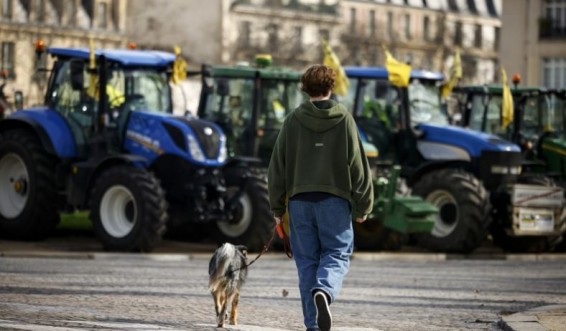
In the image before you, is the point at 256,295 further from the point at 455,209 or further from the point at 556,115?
the point at 556,115

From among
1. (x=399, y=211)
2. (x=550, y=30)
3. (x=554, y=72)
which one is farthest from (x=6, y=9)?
(x=399, y=211)

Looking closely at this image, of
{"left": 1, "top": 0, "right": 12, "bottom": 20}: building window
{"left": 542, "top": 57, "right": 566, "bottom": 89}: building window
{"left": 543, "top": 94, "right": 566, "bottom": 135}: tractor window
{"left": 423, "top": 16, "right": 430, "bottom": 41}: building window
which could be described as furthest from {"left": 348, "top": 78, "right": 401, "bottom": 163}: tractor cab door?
{"left": 423, "top": 16, "right": 430, "bottom": 41}: building window

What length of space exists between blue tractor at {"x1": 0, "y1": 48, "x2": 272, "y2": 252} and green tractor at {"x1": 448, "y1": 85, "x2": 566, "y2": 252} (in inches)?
287

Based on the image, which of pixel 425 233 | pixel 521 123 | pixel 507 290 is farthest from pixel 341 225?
pixel 521 123

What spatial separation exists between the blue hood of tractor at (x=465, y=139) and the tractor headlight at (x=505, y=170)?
1.00 ft

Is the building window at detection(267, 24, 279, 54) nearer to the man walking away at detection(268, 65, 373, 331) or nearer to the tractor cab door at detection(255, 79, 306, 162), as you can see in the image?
the tractor cab door at detection(255, 79, 306, 162)

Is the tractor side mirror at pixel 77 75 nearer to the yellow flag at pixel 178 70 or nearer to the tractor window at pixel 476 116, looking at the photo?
the yellow flag at pixel 178 70

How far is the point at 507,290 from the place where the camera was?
74.8 feet

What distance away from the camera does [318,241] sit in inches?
603

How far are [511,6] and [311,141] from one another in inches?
2508

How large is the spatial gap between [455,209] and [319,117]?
59.0 ft

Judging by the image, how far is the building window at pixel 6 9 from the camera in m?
101

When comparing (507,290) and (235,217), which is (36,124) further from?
(507,290)

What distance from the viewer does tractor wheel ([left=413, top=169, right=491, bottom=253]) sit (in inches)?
1283
